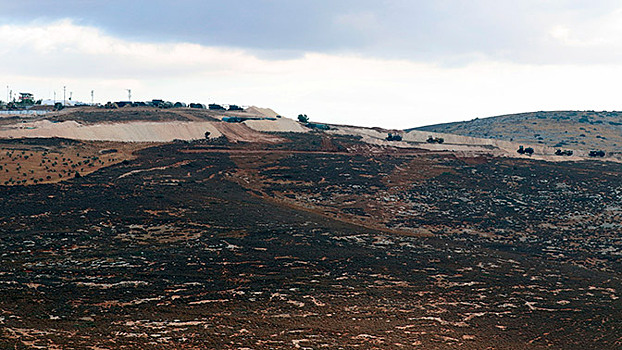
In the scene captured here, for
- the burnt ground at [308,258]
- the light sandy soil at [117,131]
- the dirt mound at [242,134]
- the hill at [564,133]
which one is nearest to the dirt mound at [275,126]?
the dirt mound at [242,134]

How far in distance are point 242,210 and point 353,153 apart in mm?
44251

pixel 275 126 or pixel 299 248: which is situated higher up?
pixel 275 126

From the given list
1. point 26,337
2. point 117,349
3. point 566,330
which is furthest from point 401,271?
point 26,337

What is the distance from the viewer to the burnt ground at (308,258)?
2883 cm

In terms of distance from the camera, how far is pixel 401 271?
41.4 metres

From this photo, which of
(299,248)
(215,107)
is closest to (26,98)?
(215,107)

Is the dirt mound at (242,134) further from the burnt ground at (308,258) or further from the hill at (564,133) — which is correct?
the hill at (564,133)

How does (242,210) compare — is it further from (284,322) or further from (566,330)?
(566,330)

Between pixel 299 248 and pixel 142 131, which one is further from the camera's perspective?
pixel 142 131

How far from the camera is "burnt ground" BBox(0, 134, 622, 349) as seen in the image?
2883cm

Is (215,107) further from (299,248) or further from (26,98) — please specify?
(299,248)

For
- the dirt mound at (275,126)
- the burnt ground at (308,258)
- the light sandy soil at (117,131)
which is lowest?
the burnt ground at (308,258)

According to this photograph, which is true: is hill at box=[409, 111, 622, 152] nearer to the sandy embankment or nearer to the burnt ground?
the sandy embankment

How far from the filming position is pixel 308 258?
141 feet
